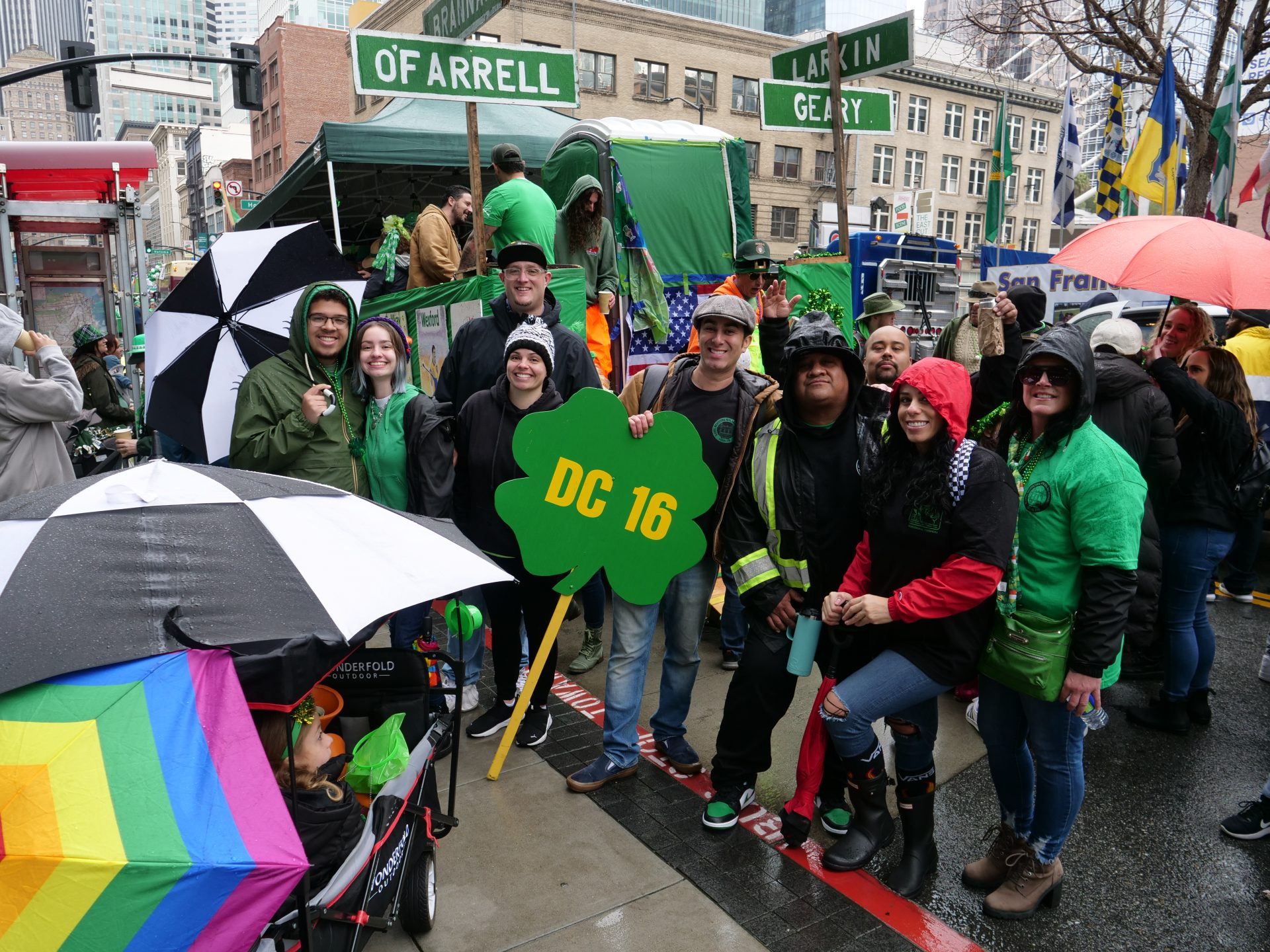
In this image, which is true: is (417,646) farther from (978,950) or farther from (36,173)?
(36,173)

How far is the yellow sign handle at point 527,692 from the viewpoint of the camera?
150 inches

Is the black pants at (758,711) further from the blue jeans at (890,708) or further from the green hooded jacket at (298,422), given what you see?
the green hooded jacket at (298,422)

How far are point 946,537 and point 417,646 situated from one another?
185 centimetres

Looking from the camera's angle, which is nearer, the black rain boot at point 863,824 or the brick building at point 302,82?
the black rain boot at point 863,824

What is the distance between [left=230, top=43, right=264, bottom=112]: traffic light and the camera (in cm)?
1730

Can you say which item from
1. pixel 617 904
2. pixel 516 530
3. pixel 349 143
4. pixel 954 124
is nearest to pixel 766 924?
pixel 617 904

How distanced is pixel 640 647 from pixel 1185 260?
300 cm

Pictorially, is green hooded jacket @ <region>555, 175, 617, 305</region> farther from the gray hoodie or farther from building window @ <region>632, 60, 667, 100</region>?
building window @ <region>632, 60, 667, 100</region>

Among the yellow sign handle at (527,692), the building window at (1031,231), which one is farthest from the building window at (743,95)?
the yellow sign handle at (527,692)

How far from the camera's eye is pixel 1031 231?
59969mm

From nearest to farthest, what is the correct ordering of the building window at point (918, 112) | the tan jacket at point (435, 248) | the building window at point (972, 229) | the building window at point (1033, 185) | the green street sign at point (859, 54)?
the green street sign at point (859, 54) → the tan jacket at point (435, 248) → the building window at point (918, 112) → the building window at point (972, 229) → the building window at point (1033, 185)

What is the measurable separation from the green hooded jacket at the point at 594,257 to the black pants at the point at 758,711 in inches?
154

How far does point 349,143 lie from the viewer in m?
9.36

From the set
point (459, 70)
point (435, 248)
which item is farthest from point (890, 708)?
point (435, 248)
